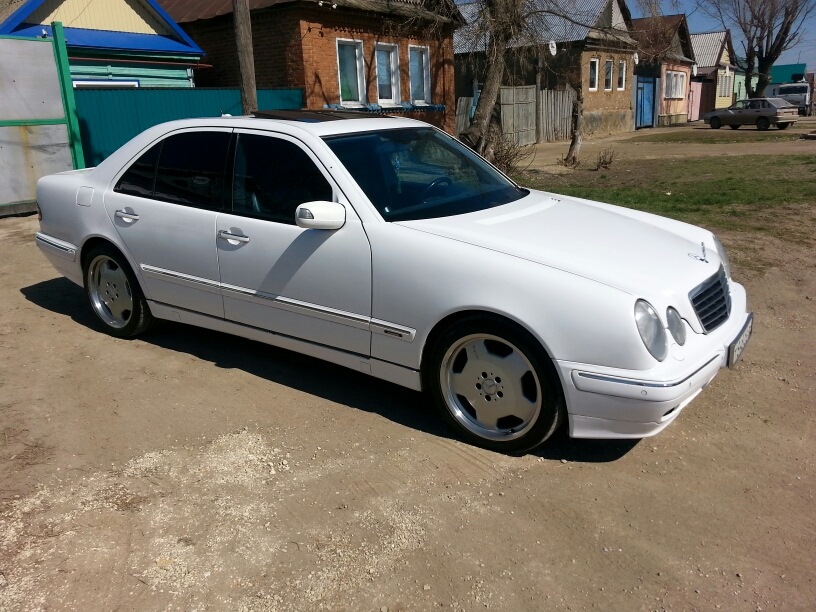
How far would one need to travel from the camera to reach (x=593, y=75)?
31.4m

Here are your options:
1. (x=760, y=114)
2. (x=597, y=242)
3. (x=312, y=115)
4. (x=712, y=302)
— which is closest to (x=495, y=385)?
(x=597, y=242)

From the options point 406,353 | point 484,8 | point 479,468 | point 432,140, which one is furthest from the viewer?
point 484,8

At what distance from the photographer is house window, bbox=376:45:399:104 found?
17.7 meters

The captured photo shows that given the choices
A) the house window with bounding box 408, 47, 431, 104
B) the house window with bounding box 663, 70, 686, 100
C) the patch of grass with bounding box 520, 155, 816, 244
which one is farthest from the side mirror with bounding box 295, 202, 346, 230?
the house window with bounding box 663, 70, 686, 100

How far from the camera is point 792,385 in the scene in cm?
444

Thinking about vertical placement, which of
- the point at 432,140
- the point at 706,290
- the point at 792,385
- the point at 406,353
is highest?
the point at 432,140

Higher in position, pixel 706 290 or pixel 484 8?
pixel 484 8

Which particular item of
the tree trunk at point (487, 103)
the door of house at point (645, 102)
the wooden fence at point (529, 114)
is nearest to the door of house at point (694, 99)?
the door of house at point (645, 102)

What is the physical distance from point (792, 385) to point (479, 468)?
2251mm

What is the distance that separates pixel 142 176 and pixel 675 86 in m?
43.6

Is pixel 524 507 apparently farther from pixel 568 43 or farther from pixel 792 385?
pixel 568 43

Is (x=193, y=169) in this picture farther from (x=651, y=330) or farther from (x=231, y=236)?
(x=651, y=330)

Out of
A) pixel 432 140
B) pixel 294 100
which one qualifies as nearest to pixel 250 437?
pixel 432 140

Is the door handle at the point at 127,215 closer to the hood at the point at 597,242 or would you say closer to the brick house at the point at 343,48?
the hood at the point at 597,242
